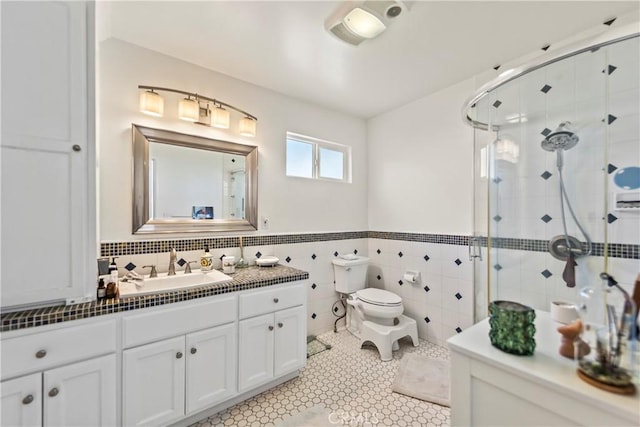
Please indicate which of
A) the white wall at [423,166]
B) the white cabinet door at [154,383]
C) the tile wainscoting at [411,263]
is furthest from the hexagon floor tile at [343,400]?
the white wall at [423,166]

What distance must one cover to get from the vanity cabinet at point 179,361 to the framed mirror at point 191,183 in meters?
0.73

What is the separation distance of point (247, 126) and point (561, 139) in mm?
2196

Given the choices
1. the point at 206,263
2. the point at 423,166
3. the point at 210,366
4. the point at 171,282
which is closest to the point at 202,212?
Answer: the point at 206,263

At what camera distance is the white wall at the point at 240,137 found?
178 cm

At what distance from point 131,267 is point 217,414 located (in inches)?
44.7

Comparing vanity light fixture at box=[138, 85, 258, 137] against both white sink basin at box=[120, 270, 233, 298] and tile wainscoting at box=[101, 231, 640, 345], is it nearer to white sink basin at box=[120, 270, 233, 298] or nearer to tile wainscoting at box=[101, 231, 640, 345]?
tile wainscoting at box=[101, 231, 640, 345]

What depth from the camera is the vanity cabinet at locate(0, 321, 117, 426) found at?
109 centimetres

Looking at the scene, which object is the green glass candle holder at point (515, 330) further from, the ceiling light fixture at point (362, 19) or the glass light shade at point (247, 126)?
the glass light shade at point (247, 126)

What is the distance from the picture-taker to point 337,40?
5.90ft

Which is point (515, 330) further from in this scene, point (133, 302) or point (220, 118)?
point (220, 118)

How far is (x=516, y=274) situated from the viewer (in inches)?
61.8

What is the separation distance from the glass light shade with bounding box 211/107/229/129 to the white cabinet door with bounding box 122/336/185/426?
5.14ft

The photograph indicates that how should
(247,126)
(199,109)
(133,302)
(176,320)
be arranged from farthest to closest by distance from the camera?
(247,126), (199,109), (176,320), (133,302)

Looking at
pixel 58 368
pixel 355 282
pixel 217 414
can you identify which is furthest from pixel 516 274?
pixel 58 368
